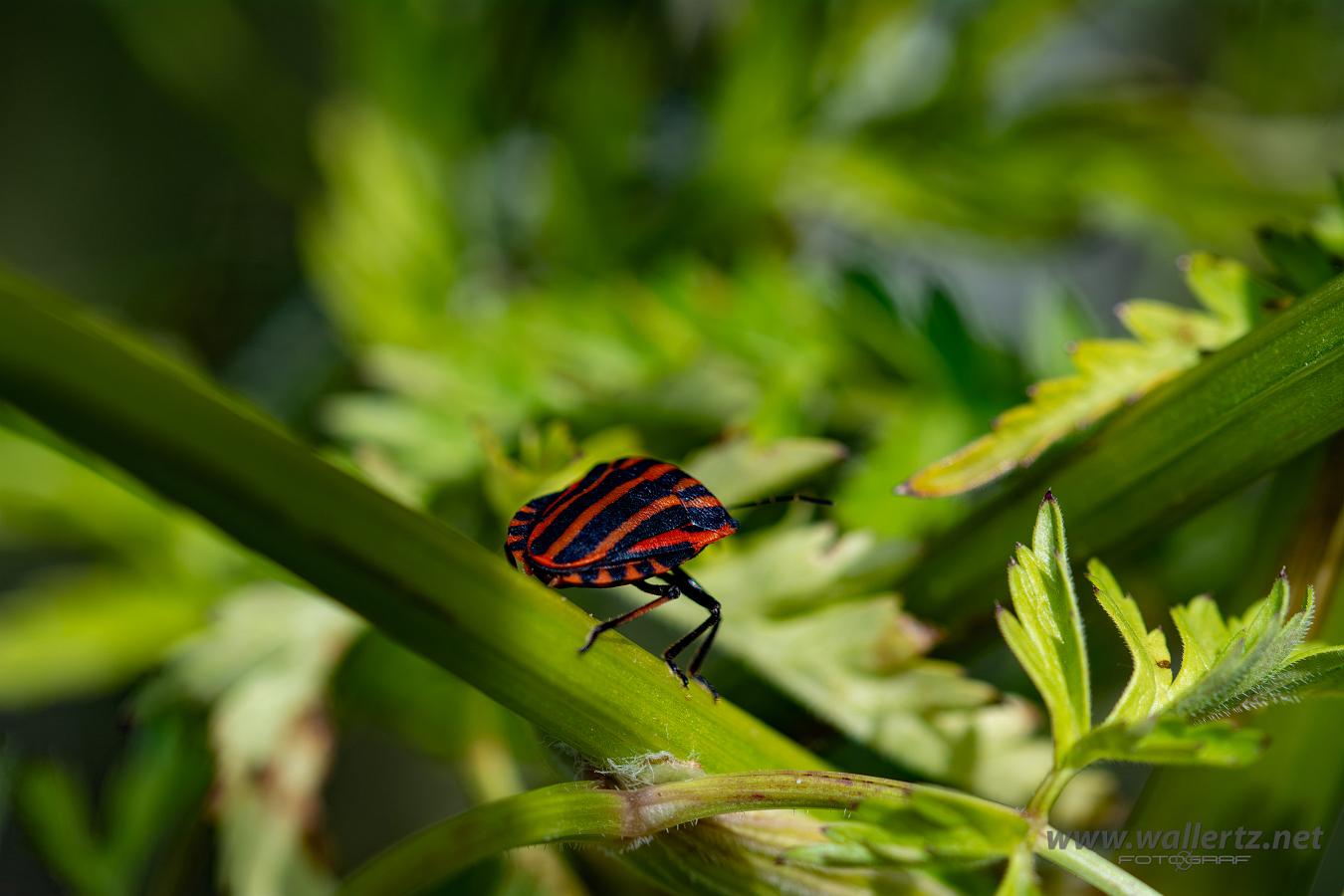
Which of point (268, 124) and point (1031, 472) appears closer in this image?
point (1031, 472)

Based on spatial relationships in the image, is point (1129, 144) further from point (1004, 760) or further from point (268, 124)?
point (268, 124)

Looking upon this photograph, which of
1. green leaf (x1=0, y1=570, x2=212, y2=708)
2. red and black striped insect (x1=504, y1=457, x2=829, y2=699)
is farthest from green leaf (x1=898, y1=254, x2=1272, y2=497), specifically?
green leaf (x1=0, y1=570, x2=212, y2=708)

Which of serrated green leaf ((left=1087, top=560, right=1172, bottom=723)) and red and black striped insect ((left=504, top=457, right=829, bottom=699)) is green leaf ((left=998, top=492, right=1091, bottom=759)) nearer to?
serrated green leaf ((left=1087, top=560, right=1172, bottom=723))

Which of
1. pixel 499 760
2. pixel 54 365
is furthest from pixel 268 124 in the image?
pixel 54 365

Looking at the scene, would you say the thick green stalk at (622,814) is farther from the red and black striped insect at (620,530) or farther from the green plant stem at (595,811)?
the red and black striped insect at (620,530)

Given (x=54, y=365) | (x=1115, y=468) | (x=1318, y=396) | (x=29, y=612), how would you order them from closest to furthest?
1. (x=54, y=365)
2. (x=1318, y=396)
3. (x=1115, y=468)
4. (x=29, y=612)

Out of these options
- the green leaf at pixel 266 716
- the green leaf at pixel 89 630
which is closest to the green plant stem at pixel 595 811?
the green leaf at pixel 266 716
